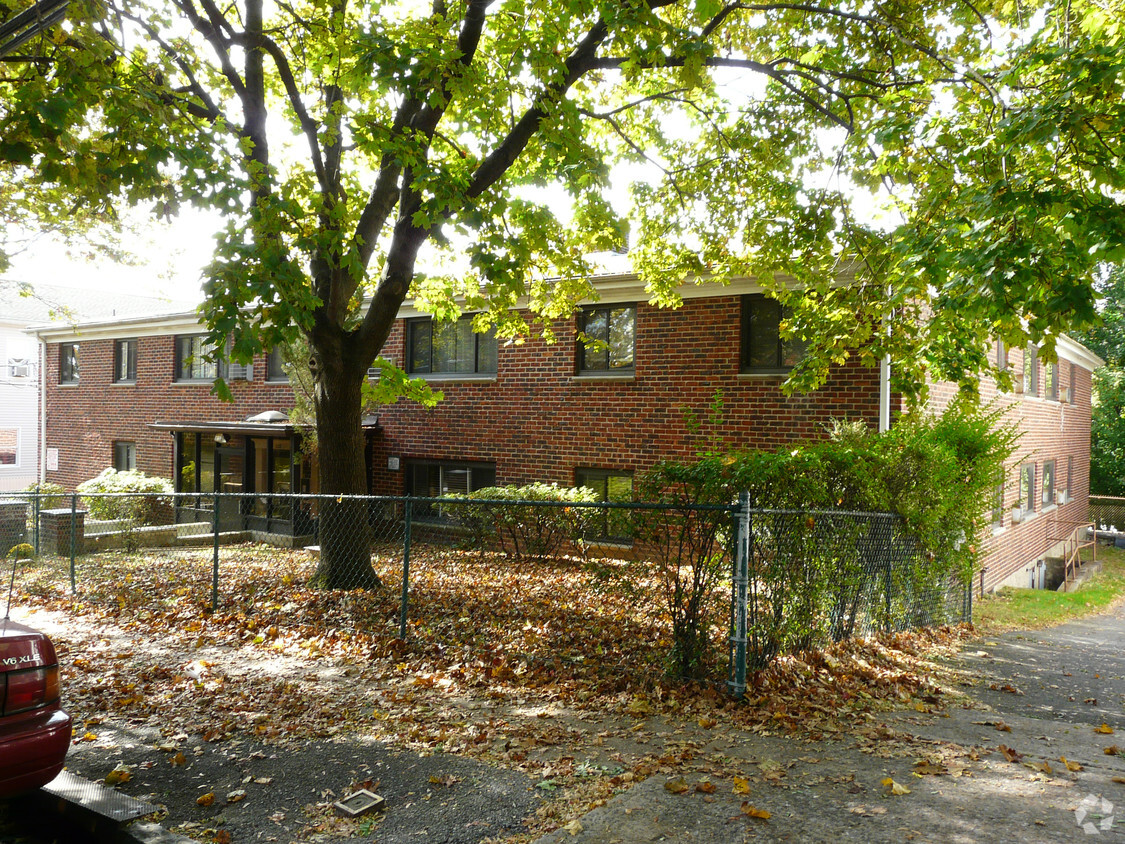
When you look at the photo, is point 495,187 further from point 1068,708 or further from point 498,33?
point 1068,708

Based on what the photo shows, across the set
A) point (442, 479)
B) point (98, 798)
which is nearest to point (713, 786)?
point (98, 798)

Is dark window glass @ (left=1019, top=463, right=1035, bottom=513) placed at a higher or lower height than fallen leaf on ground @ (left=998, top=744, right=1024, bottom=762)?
higher

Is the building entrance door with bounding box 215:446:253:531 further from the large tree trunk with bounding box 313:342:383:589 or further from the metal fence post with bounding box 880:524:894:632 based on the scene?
the metal fence post with bounding box 880:524:894:632

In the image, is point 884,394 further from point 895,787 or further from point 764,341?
point 895,787

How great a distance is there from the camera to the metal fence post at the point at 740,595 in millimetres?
5758

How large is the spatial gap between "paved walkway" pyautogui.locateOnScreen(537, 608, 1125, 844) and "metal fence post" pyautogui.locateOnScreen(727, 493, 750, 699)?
27.6 inches

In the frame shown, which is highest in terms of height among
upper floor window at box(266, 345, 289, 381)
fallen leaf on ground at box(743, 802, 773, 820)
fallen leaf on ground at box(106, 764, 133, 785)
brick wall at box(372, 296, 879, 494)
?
upper floor window at box(266, 345, 289, 381)

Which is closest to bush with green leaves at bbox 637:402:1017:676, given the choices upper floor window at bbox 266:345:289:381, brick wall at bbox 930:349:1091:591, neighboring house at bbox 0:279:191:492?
brick wall at bbox 930:349:1091:591

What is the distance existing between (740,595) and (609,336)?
8924 mm

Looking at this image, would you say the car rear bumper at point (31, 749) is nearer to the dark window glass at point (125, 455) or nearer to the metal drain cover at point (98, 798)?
the metal drain cover at point (98, 798)

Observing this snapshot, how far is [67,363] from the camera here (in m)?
24.5

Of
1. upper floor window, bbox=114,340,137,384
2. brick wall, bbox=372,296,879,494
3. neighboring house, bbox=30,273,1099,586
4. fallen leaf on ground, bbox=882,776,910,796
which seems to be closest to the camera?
fallen leaf on ground, bbox=882,776,910,796

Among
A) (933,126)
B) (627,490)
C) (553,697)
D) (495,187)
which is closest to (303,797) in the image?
(553,697)

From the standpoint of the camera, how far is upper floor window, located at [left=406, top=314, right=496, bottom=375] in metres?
→ 15.9
